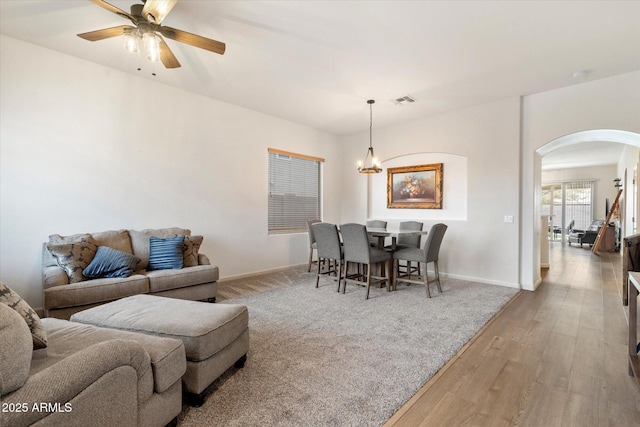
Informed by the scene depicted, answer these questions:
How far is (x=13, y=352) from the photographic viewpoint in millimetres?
1002

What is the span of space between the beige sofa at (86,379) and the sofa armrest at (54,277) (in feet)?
4.62

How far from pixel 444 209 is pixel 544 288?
1866mm

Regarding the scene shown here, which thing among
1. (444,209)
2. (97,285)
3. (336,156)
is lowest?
(97,285)

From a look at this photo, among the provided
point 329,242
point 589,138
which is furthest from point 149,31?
point 589,138

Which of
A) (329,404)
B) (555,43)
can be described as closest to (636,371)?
(329,404)

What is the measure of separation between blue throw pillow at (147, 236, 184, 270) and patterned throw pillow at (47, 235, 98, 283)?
0.59m

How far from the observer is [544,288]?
174 inches

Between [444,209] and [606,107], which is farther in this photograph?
[444,209]

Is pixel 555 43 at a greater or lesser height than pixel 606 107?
greater

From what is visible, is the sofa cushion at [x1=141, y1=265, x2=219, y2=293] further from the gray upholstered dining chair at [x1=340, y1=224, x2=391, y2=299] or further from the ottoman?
the gray upholstered dining chair at [x1=340, y1=224, x2=391, y2=299]

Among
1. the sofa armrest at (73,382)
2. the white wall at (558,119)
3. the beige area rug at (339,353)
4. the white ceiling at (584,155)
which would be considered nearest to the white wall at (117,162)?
the beige area rug at (339,353)

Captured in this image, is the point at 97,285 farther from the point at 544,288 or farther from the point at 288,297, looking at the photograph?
the point at 544,288

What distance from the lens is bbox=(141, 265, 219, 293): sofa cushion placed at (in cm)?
319

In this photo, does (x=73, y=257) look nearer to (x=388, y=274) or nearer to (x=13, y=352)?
(x=13, y=352)
